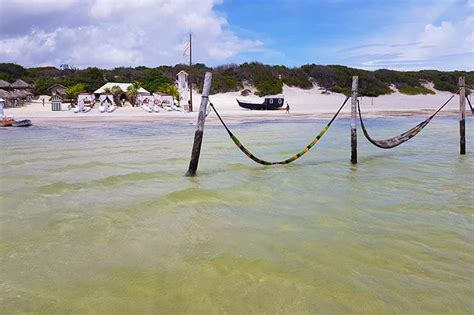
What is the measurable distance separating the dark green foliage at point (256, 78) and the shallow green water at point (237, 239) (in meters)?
40.4

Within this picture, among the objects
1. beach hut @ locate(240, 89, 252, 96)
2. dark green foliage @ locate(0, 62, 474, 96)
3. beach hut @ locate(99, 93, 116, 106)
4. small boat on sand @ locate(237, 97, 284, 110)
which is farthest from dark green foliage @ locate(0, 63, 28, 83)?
small boat on sand @ locate(237, 97, 284, 110)

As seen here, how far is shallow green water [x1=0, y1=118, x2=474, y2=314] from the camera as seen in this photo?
339 cm

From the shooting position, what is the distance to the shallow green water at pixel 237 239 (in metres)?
3.39

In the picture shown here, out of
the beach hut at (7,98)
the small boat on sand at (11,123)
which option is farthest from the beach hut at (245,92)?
the small boat on sand at (11,123)

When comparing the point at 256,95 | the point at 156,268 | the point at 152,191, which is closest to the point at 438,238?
the point at 156,268

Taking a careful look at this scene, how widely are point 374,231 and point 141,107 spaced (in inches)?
1380

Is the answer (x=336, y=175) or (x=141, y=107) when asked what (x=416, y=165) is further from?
(x=141, y=107)

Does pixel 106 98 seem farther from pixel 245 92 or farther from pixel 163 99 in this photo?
pixel 245 92

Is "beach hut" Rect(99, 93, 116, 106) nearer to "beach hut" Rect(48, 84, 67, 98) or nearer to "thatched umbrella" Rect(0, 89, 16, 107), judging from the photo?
"thatched umbrella" Rect(0, 89, 16, 107)

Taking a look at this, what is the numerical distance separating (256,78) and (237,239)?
5168 centimetres

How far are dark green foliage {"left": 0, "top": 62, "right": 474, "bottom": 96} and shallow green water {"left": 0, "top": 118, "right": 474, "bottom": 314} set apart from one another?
133ft

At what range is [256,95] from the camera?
5169 cm

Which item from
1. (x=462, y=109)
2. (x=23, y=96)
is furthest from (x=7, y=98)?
(x=462, y=109)

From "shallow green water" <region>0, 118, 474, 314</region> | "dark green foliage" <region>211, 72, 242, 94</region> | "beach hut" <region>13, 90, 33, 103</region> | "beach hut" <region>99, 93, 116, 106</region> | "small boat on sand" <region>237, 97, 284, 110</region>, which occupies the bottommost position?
"shallow green water" <region>0, 118, 474, 314</region>
